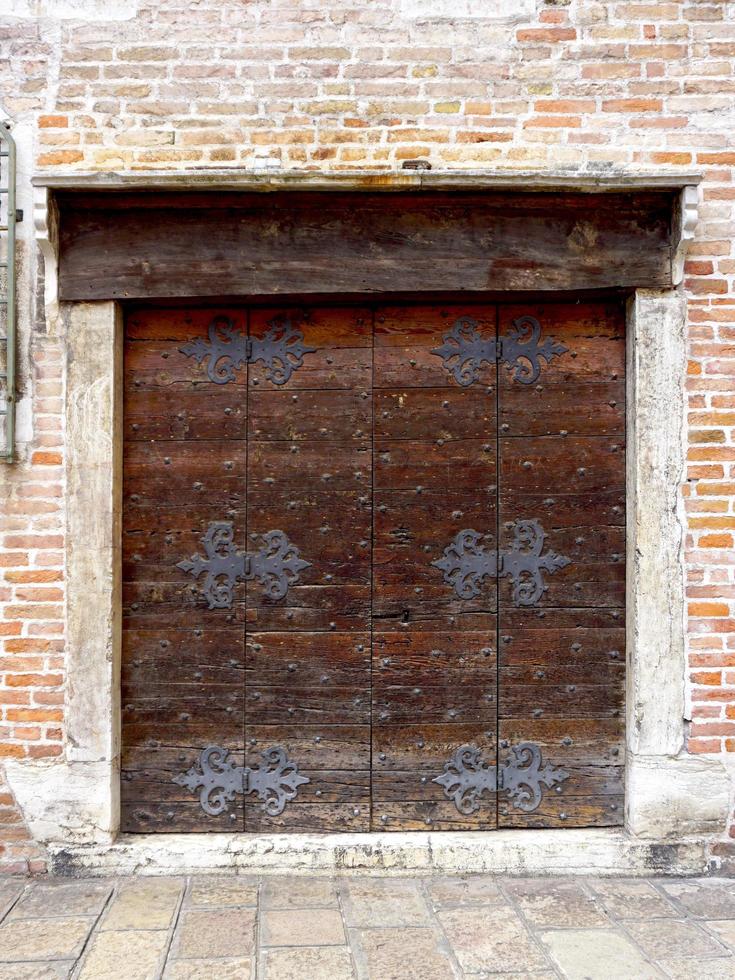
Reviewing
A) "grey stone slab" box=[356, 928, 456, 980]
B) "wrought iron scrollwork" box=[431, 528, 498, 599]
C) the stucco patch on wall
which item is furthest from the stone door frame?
the stucco patch on wall

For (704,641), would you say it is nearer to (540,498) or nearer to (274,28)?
(540,498)

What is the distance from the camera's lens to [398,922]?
291 cm

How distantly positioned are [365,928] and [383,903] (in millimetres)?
212

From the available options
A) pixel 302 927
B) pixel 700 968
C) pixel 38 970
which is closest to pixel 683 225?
pixel 700 968

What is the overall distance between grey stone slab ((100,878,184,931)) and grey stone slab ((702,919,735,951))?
2001mm

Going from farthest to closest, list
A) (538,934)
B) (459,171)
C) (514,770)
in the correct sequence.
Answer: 1. (514,770)
2. (459,171)
3. (538,934)

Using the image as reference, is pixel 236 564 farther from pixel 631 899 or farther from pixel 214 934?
pixel 631 899

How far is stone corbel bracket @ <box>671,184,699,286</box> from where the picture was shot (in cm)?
326

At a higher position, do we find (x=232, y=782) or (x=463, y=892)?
(x=232, y=782)

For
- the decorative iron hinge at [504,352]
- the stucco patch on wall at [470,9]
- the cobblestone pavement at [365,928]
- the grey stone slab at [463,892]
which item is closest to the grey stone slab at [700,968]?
the cobblestone pavement at [365,928]

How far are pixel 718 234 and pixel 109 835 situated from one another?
3.71 metres

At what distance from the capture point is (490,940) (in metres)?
2.77

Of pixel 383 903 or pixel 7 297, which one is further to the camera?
pixel 7 297

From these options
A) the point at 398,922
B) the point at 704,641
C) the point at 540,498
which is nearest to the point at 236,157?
the point at 540,498
